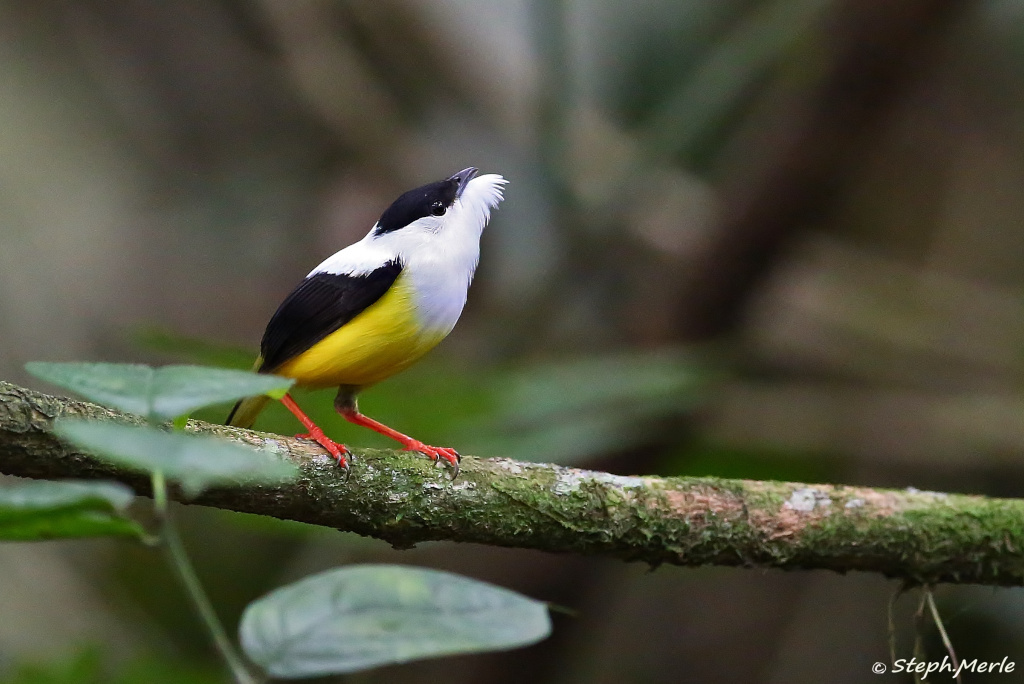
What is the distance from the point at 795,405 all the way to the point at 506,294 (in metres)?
2.04

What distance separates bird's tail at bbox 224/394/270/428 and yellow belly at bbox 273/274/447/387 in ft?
0.99

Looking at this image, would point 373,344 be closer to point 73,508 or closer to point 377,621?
point 377,621

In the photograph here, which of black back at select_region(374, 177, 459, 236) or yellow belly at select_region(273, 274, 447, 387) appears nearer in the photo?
yellow belly at select_region(273, 274, 447, 387)

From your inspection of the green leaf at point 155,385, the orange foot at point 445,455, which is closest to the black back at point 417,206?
the orange foot at point 445,455

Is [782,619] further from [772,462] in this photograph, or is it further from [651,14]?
[651,14]

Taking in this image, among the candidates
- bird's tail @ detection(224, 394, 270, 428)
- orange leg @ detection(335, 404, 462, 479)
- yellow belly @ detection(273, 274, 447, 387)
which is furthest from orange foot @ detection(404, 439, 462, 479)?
bird's tail @ detection(224, 394, 270, 428)

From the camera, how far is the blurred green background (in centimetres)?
469

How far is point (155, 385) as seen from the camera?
1.14 metres

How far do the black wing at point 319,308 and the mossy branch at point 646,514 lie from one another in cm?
54

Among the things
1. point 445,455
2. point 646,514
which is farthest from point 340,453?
point 646,514

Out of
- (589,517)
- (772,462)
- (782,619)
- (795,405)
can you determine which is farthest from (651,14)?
(589,517)

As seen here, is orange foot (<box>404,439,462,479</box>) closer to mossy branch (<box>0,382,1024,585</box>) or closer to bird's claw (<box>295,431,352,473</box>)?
mossy branch (<box>0,382,1024,585</box>)

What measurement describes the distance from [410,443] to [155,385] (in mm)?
1734

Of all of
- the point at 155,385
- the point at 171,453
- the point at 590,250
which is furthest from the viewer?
the point at 590,250
